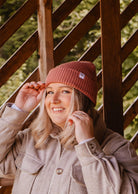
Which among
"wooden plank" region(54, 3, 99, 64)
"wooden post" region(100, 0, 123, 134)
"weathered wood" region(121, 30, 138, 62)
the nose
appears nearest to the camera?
→ the nose

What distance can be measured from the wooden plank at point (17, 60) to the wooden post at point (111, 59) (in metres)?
0.60

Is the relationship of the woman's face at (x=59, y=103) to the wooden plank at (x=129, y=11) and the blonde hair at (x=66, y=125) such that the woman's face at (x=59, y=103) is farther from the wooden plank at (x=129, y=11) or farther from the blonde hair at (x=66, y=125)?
the wooden plank at (x=129, y=11)

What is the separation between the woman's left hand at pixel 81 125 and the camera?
4.95ft

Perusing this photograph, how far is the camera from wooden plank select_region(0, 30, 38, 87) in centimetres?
228

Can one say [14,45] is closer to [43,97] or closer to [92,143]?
[43,97]

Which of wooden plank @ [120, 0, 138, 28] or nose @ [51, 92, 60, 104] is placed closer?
nose @ [51, 92, 60, 104]

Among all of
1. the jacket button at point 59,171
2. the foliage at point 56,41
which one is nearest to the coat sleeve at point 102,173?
the jacket button at point 59,171

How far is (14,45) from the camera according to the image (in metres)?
4.52

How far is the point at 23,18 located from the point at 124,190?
147 cm

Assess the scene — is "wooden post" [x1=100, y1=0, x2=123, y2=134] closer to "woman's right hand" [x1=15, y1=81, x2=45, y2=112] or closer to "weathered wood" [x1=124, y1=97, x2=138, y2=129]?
"woman's right hand" [x1=15, y1=81, x2=45, y2=112]

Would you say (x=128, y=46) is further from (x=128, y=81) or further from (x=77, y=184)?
(x=77, y=184)

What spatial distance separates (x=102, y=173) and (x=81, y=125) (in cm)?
24

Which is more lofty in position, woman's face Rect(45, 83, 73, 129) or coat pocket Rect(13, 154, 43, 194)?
woman's face Rect(45, 83, 73, 129)

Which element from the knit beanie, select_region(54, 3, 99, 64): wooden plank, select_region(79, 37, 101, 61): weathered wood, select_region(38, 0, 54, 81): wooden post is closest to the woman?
the knit beanie
